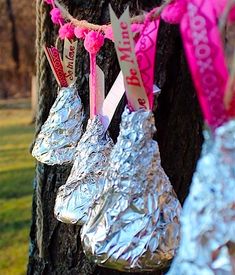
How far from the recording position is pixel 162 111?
1.16 meters

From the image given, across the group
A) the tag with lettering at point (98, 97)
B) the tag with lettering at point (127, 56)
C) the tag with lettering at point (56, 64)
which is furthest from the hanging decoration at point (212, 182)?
the tag with lettering at point (56, 64)

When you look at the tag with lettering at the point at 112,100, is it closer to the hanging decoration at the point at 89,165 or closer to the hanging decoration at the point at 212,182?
the hanging decoration at the point at 89,165

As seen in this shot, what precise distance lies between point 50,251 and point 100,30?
551 millimetres

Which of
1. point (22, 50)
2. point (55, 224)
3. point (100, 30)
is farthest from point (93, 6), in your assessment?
point (22, 50)

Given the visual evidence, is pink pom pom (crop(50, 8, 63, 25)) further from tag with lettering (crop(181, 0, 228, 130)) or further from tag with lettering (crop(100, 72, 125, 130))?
tag with lettering (crop(181, 0, 228, 130))

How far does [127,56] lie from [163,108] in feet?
1.40

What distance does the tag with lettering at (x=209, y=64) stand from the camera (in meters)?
0.62

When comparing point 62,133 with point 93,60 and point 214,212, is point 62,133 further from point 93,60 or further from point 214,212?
point 214,212

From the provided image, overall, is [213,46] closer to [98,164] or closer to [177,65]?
[98,164]

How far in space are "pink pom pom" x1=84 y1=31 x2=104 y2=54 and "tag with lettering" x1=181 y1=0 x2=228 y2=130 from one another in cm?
39

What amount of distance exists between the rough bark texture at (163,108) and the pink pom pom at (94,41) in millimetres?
81

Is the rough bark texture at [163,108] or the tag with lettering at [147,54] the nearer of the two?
the tag with lettering at [147,54]

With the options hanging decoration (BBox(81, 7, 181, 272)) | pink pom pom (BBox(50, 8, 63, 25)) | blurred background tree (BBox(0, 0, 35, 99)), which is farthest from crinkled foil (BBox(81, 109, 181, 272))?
blurred background tree (BBox(0, 0, 35, 99))

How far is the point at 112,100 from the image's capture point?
96cm
